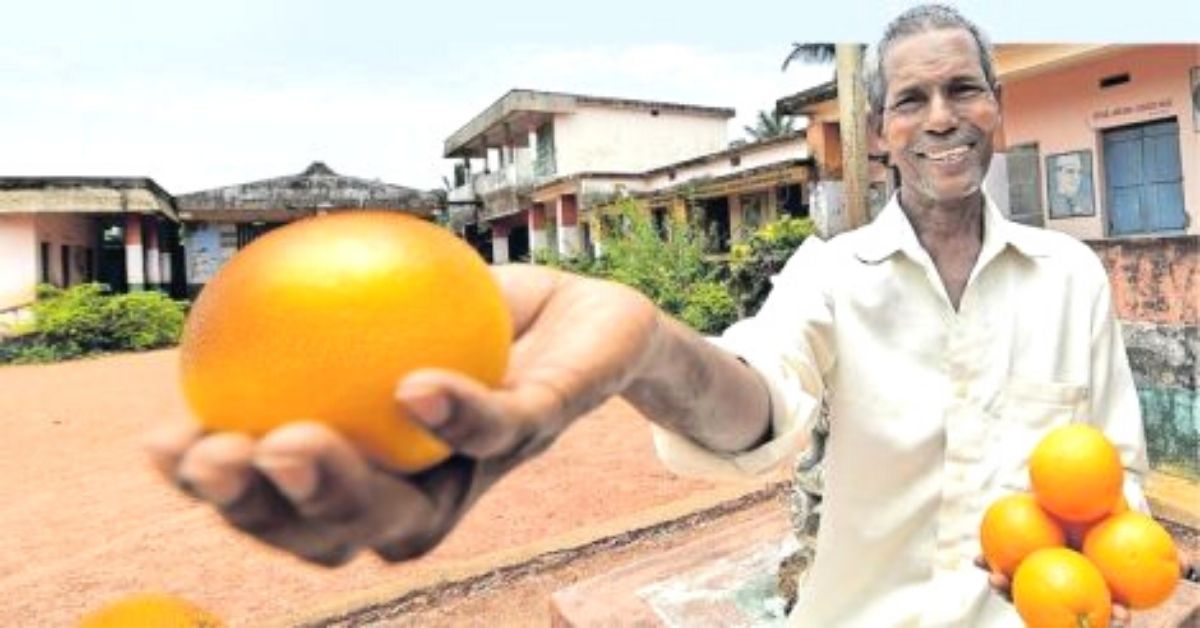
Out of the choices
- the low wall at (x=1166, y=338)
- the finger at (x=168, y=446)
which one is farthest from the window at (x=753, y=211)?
the finger at (x=168, y=446)

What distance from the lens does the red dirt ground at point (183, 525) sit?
546 cm

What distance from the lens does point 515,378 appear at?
2.72ft

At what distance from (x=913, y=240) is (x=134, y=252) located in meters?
24.5

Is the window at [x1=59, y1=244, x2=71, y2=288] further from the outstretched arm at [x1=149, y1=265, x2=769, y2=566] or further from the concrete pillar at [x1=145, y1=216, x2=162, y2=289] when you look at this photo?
the outstretched arm at [x1=149, y1=265, x2=769, y2=566]

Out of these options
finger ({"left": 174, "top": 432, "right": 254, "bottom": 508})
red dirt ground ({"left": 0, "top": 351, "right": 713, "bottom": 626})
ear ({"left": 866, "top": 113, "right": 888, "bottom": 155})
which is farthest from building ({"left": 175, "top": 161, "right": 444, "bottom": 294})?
finger ({"left": 174, "top": 432, "right": 254, "bottom": 508})

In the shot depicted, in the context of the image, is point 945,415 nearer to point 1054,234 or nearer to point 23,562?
point 1054,234

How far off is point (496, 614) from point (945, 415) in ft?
10.9

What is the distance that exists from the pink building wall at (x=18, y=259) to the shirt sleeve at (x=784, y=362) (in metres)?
22.6

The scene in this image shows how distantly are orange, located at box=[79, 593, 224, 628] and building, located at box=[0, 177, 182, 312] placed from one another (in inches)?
876

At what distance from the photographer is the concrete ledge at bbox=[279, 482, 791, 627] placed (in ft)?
15.4

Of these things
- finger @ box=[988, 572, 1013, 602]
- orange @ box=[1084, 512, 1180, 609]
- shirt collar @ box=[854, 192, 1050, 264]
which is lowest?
finger @ box=[988, 572, 1013, 602]

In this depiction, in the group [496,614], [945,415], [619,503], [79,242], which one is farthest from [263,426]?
[79,242]

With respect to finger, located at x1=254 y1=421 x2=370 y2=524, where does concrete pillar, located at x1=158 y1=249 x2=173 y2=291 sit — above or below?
above

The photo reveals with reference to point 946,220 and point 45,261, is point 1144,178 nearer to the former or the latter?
point 946,220
